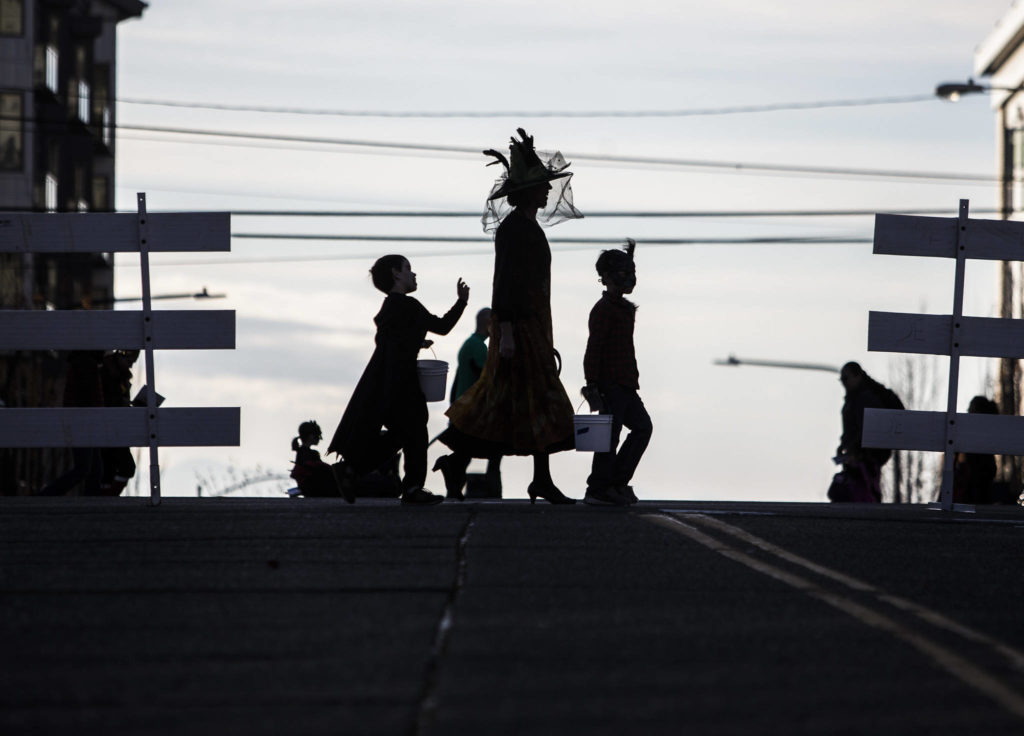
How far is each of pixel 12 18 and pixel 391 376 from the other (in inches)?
1615

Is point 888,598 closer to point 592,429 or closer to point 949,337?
point 592,429

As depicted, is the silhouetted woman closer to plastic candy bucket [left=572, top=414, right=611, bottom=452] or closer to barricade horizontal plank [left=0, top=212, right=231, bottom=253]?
plastic candy bucket [left=572, top=414, right=611, bottom=452]

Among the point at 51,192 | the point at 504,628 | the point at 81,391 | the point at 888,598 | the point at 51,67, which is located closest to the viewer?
the point at 504,628

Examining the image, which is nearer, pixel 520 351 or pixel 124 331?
pixel 520 351

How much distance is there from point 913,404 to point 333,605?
5657 cm

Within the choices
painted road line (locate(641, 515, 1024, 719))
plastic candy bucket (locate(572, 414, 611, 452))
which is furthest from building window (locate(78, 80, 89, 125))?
painted road line (locate(641, 515, 1024, 719))

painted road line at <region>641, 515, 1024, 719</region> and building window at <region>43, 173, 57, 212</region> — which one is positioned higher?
building window at <region>43, 173, 57, 212</region>

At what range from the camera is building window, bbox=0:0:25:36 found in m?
49.8

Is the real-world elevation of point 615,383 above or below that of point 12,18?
below

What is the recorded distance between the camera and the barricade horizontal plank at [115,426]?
1255 centimetres

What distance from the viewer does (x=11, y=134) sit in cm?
4966

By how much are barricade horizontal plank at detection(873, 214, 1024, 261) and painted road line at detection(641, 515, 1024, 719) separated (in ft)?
13.5

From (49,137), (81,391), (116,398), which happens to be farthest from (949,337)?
(49,137)

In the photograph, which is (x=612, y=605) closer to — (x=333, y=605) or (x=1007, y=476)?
(x=333, y=605)
